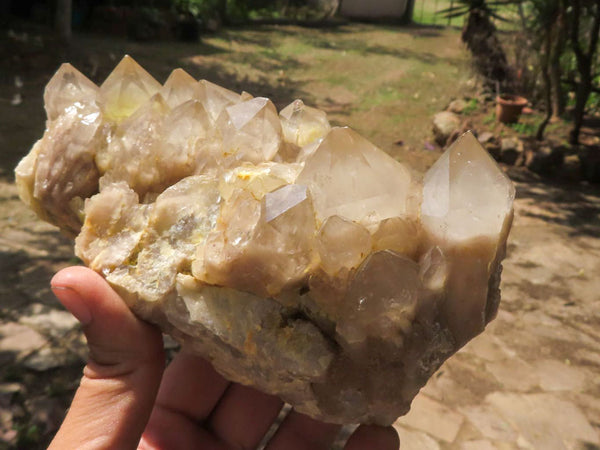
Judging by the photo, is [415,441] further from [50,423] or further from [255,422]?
[50,423]

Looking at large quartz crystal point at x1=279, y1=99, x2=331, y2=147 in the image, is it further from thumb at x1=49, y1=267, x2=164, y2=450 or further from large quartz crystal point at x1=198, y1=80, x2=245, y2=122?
thumb at x1=49, y1=267, x2=164, y2=450

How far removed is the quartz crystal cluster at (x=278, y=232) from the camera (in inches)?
48.8

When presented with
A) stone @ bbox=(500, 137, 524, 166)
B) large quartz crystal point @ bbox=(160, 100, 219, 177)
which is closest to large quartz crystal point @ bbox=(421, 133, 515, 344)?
large quartz crystal point @ bbox=(160, 100, 219, 177)

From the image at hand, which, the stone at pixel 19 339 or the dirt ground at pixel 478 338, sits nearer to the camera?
the dirt ground at pixel 478 338

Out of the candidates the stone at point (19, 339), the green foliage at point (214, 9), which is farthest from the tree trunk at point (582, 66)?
the green foliage at point (214, 9)

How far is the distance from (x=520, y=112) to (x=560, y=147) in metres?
1.18

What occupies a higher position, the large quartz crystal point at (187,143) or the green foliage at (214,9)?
the large quartz crystal point at (187,143)

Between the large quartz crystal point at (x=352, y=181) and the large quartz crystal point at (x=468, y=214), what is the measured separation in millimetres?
84

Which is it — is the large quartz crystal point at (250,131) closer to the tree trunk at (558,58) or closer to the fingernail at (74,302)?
the fingernail at (74,302)

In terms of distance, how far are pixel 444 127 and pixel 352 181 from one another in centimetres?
730

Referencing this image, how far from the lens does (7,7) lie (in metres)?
11.8

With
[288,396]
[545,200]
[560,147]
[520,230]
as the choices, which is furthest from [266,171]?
[560,147]

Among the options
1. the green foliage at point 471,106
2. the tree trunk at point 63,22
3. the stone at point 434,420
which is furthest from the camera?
the tree trunk at point 63,22

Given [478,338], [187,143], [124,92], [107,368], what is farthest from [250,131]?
[478,338]
